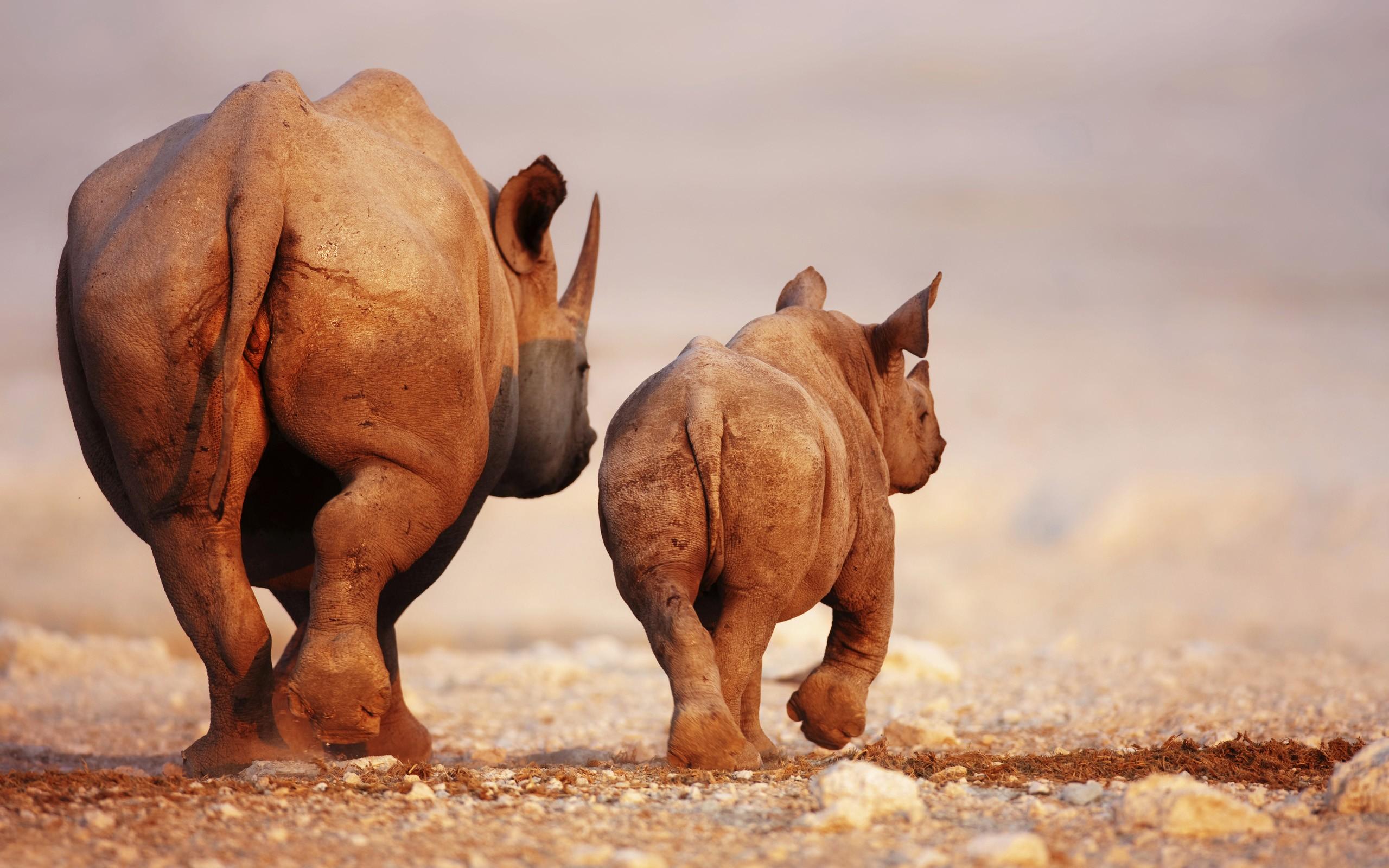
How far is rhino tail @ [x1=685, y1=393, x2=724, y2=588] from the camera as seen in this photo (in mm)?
5922

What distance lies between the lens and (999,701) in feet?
35.3

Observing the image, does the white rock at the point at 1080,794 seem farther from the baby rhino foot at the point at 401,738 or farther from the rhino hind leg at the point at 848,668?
the baby rhino foot at the point at 401,738

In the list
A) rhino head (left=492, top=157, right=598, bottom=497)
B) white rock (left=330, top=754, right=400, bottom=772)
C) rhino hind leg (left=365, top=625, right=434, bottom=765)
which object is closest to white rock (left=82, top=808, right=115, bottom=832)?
white rock (left=330, top=754, right=400, bottom=772)

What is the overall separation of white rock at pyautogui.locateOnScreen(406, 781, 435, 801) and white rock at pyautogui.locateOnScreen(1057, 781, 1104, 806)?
7.09 ft

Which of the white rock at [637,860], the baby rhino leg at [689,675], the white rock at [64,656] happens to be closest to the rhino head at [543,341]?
the baby rhino leg at [689,675]

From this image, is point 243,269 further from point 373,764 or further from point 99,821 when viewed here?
point 99,821

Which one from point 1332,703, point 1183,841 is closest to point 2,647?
point 1332,703

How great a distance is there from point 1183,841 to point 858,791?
976 millimetres

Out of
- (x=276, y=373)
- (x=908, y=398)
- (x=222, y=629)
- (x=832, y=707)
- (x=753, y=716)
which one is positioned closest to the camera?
(x=276, y=373)

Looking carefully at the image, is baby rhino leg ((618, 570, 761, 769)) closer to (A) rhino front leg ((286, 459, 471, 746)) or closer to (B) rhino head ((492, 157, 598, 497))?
(A) rhino front leg ((286, 459, 471, 746))

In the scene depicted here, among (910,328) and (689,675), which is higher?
(910,328)

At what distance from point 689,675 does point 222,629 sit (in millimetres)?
2142

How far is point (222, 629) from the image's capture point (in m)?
6.10

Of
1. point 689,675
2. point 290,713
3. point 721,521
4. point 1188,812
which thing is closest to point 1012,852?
point 1188,812
